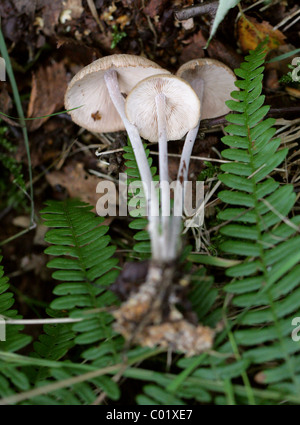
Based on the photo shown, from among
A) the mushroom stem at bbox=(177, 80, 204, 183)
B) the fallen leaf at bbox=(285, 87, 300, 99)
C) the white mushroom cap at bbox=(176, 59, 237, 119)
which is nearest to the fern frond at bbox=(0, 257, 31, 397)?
the mushroom stem at bbox=(177, 80, 204, 183)

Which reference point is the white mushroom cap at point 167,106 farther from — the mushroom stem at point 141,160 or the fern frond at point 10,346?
the fern frond at point 10,346

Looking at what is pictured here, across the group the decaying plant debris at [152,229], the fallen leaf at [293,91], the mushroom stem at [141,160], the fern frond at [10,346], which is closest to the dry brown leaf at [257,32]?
the decaying plant debris at [152,229]

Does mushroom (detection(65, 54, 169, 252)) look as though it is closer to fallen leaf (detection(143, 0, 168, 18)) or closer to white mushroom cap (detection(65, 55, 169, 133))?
white mushroom cap (detection(65, 55, 169, 133))

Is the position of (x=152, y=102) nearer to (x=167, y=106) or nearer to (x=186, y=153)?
(x=167, y=106)

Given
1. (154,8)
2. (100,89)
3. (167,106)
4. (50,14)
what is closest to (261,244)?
(167,106)

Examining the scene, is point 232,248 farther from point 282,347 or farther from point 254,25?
point 254,25

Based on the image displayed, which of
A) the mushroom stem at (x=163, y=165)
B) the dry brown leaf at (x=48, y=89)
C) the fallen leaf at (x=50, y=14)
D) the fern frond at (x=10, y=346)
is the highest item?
the fallen leaf at (x=50, y=14)
